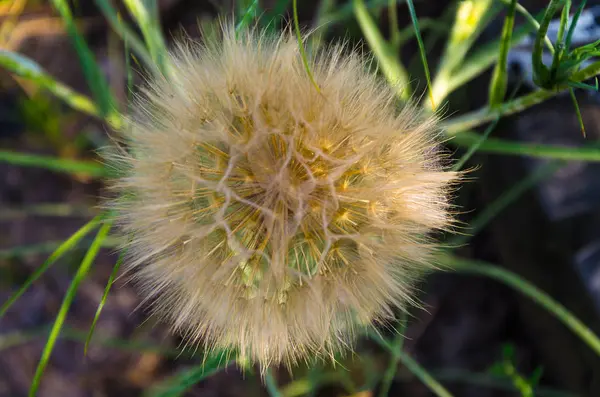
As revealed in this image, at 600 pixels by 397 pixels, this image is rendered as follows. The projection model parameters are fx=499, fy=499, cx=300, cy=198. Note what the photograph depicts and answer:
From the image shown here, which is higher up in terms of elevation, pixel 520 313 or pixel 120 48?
pixel 120 48

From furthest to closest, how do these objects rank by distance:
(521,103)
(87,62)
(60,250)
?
(87,62) < (521,103) < (60,250)

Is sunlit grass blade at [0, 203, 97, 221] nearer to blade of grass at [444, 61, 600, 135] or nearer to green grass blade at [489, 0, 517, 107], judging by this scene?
blade of grass at [444, 61, 600, 135]

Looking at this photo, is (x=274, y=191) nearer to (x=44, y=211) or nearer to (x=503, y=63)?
(x=503, y=63)

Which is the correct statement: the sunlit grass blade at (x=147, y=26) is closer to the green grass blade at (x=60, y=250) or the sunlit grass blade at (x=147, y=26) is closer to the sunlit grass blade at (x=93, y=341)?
the green grass blade at (x=60, y=250)

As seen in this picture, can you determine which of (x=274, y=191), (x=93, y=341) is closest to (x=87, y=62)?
(x=274, y=191)

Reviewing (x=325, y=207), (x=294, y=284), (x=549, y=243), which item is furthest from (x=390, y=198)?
(x=549, y=243)

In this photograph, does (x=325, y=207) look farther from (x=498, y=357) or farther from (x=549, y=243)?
(x=498, y=357)
